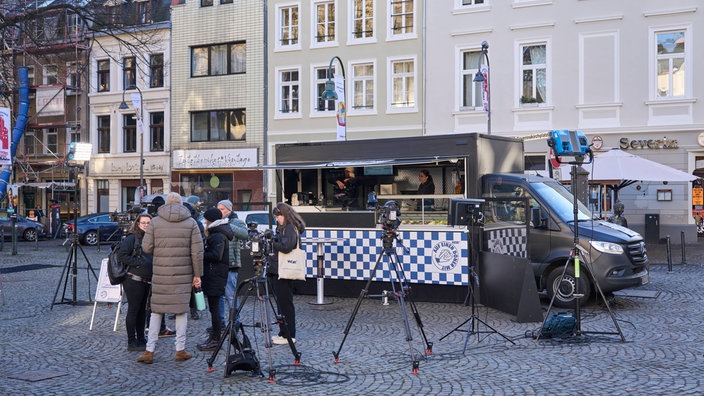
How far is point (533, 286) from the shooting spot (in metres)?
10.2

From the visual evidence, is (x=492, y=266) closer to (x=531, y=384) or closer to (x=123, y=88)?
(x=531, y=384)

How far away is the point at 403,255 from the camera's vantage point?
11.9 meters

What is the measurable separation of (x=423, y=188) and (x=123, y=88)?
26.9 metres

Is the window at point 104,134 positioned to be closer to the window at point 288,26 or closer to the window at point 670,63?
the window at point 288,26

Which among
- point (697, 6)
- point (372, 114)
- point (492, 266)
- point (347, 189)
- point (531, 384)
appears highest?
point (697, 6)

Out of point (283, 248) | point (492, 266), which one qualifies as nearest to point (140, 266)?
point (283, 248)

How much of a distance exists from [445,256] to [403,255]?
2.34 ft

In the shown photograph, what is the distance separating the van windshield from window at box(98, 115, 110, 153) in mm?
29931

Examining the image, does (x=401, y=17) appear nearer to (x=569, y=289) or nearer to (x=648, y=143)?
(x=648, y=143)

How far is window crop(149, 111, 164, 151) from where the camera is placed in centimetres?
3594

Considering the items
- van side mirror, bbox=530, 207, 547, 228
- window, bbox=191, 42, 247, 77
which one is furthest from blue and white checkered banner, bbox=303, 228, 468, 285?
window, bbox=191, 42, 247, 77

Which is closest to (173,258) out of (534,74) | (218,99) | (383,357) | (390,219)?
(390,219)

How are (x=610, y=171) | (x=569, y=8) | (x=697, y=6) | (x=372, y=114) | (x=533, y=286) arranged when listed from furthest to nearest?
(x=372, y=114)
(x=569, y=8)
(x=697, y=6)
(x=610, y=171)
(x=533, y=286)

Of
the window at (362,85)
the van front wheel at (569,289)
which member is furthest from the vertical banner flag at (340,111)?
the van front wheel at (569,289)
